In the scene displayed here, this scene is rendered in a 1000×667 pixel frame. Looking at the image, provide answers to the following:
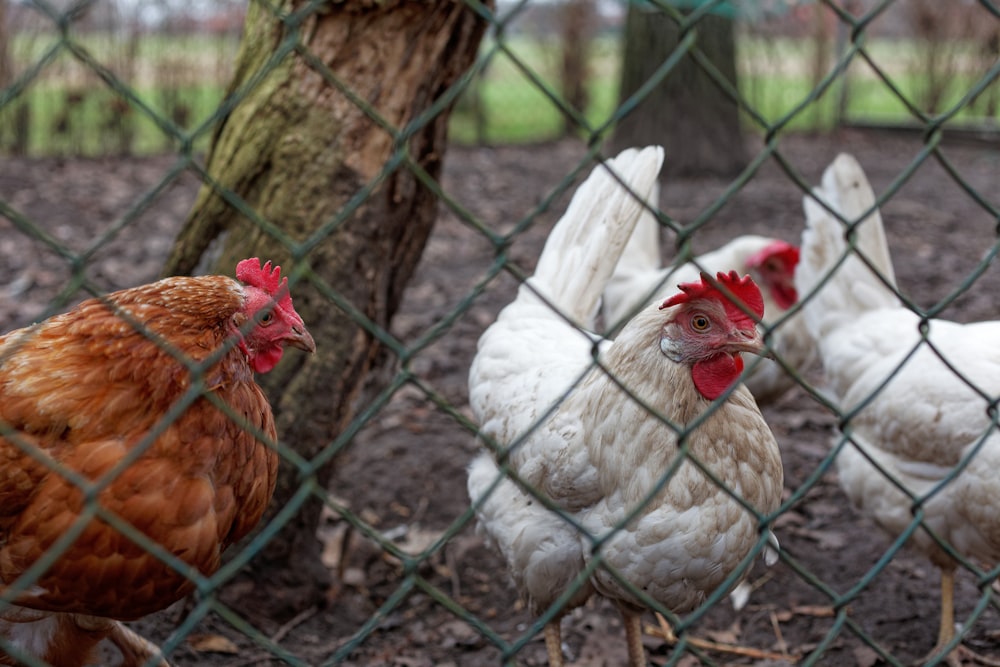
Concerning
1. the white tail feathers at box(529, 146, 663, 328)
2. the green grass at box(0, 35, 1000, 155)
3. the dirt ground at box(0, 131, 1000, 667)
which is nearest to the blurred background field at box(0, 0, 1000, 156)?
the green grass at box(0, 35, 1000, 155)

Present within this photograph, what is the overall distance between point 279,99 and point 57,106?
7118 mm

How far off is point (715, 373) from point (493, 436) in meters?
0.82

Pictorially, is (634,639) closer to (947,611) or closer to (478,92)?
(947,611)

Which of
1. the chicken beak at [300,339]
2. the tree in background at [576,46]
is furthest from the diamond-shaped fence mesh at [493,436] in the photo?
the tree in background at [576,46]

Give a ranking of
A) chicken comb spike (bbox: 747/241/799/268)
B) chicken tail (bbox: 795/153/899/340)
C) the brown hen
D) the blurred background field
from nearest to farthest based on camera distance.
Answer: the brown hen
chicken tail (bbox: 795/153/899/340)
chicken comb spike (bbox: 747/241/799/268)
the blurred background field

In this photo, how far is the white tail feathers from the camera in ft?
10.3

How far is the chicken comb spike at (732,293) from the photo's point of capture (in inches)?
87.2

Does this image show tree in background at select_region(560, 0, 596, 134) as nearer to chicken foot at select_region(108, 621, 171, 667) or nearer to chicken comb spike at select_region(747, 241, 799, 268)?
chicken comb spike at select_region(747, 241, 799, 268)

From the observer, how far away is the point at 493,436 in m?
2.90

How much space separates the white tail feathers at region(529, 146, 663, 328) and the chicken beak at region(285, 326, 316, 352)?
3.37ft

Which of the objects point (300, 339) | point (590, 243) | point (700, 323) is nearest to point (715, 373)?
point (700, 323)

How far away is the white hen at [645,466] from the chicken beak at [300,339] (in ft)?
1.77

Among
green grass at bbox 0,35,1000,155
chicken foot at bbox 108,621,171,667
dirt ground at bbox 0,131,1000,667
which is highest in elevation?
green grass at bbox 0,35,1000,155

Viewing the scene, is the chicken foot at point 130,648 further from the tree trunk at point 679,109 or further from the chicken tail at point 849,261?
the tree trunk at point 679,109
